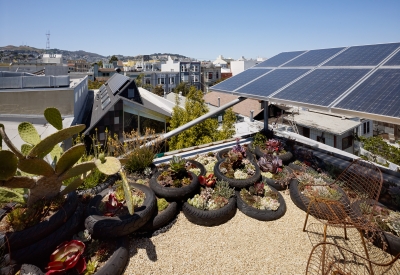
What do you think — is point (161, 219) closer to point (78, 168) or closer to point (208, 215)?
point (208, 215)

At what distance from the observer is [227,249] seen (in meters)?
4.37

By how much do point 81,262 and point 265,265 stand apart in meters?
3.00

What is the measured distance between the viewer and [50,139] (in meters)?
3.90

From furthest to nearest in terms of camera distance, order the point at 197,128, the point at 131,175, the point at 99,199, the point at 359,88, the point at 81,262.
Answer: the point at 197,128 < the point at 131,175 < the point at 359,88 < the point at 99,199 < the point at 81,262

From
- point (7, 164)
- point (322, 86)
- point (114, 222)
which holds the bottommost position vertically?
point (114, 222)

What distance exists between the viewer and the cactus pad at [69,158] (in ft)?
13.4

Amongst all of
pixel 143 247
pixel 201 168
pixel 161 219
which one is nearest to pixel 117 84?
pixel 201 168

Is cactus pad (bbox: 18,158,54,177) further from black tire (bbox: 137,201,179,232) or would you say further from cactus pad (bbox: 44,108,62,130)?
black tire (bbox: 137,201,179,232)

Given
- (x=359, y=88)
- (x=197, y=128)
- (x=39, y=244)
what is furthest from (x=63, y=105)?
(x=359, y=88)

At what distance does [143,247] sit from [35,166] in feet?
7.73

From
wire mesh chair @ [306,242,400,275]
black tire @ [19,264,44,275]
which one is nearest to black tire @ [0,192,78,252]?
black tire @ [19,264,44,275]

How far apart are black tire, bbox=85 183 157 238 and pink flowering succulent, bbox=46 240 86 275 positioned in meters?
0.35

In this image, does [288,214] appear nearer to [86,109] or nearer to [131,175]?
[131,175]

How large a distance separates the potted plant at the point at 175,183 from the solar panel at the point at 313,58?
640 centimetres
